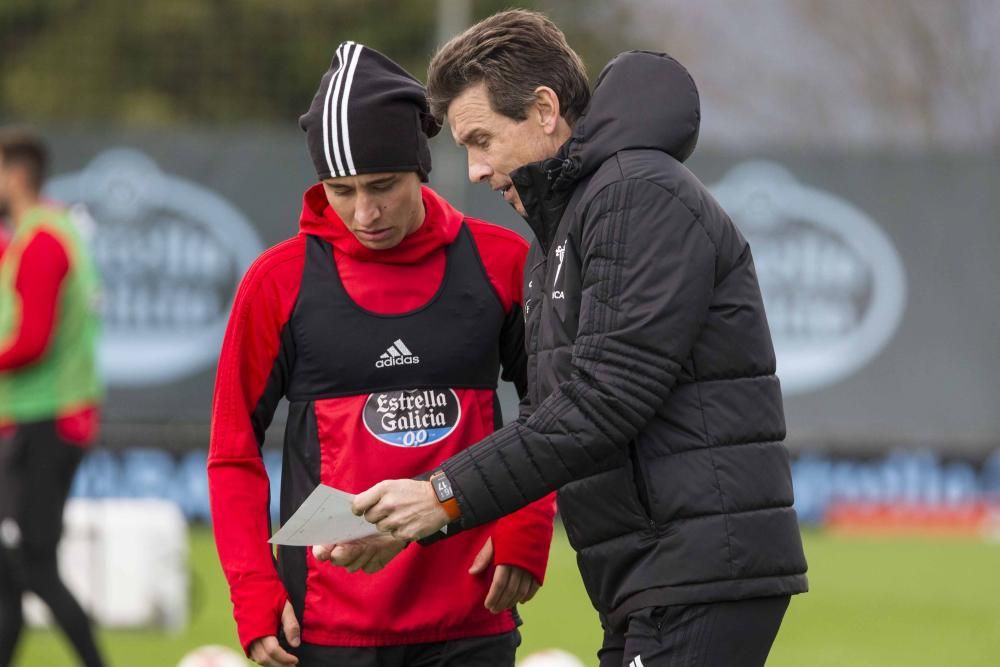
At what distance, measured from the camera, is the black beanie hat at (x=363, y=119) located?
11.2ft

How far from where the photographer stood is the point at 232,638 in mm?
7926

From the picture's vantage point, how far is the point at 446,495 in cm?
296

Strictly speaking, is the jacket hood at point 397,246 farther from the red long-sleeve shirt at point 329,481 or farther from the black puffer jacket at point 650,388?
the black puffer jacket at point 650,388

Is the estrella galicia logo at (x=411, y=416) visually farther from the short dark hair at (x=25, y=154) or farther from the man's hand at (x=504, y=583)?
the short dark hair at (x=25, y=154)

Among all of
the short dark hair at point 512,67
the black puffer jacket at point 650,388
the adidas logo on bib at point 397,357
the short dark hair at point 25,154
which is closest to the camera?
the black puffer jacket at point 650,388

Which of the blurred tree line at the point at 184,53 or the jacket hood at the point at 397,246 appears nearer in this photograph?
the jacket hood at the point at 397,246

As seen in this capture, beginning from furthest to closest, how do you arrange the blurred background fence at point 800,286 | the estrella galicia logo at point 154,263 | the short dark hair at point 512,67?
the estrella galicia logo at point 154,263, the blurred background fence at point 800,286, the short dark hair at point 512,67

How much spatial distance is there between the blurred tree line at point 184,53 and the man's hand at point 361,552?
12.2 meters

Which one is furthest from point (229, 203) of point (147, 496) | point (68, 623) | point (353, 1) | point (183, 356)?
point (353, 1)

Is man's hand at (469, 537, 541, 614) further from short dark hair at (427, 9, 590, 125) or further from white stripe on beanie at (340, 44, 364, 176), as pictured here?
short dark hair at (427, 9, 590, 125)

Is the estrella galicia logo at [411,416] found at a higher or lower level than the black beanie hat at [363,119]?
lower

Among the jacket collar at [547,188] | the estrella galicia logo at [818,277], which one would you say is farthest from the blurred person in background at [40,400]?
the estrella galicia logo at [818,277]

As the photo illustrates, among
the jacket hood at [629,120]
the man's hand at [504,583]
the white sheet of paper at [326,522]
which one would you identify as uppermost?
the jacket hood at [629,120]

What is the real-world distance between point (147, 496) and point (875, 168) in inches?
239
